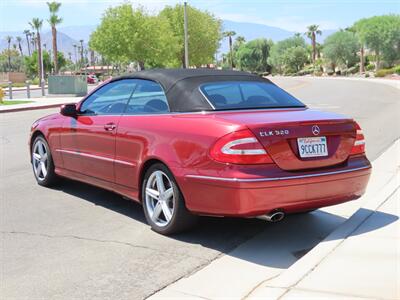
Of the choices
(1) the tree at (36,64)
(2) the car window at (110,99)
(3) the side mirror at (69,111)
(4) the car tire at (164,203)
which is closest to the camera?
(4) the car tire at (164,203)

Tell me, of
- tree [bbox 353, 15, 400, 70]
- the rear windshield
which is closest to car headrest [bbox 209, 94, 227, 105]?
the rear windshield

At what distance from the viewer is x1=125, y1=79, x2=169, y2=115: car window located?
557 centimetres

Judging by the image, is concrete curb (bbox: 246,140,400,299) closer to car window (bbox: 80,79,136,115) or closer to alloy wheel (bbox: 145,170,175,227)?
alloy wheel (bbox: 145,170,175,227)

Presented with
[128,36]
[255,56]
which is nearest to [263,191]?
[128,36]

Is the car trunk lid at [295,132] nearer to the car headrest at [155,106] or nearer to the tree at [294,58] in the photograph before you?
the car headrest at [155,106]

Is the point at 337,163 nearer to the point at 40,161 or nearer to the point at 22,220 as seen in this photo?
the point at 22,220

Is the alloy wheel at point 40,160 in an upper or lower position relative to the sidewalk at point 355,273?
upper

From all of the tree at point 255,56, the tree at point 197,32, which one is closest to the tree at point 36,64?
the tree at point 197,32

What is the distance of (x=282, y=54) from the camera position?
148m

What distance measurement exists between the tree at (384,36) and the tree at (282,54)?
1815 inches

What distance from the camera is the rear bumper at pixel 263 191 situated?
4.57 m

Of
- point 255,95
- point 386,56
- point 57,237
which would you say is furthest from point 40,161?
point 386,56

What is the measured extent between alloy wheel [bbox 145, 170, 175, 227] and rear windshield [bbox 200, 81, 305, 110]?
86 cm

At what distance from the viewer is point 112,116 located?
6.06 m
